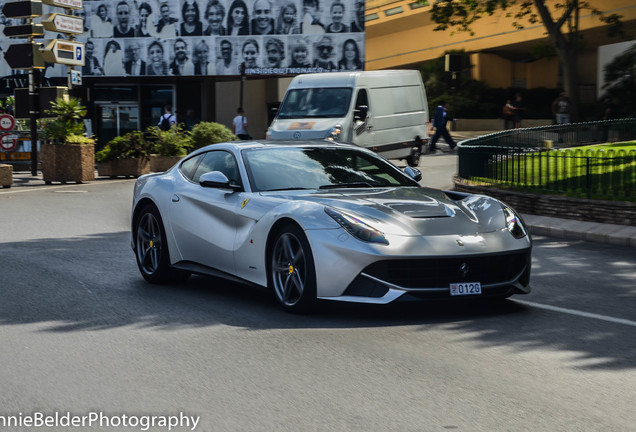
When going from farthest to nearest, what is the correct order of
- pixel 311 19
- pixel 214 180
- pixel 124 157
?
pixel 311 19, pixel 124 157, pixel 214 180

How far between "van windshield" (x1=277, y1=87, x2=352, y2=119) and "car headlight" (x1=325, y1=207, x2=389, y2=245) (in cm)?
1740

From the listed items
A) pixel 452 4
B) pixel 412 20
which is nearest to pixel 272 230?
pixel 452 4

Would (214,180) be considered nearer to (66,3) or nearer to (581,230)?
(581,230)

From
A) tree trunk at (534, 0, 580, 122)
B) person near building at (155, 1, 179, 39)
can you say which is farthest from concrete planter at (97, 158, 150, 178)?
person near building at (155, 1, 179, 39)

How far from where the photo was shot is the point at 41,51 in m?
28.2

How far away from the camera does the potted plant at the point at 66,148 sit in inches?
1027

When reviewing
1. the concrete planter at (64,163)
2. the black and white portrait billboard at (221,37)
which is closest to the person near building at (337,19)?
the black and white portrait billboard at (221,37)

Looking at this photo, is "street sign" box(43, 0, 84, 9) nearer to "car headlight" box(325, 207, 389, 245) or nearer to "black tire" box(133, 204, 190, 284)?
"black tire" box(133, 204, 190, 284)

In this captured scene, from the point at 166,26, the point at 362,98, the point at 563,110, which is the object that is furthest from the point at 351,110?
the point at 166,26

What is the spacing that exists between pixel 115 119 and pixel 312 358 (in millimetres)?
49286

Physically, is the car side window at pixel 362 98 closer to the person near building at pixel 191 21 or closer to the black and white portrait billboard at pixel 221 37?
the black and white portrait billboard at pixel 221 37

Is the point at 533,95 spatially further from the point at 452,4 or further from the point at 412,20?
the point at 452,4

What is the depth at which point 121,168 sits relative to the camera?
27984 millimetres

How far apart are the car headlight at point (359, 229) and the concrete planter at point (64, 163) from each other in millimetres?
19397
